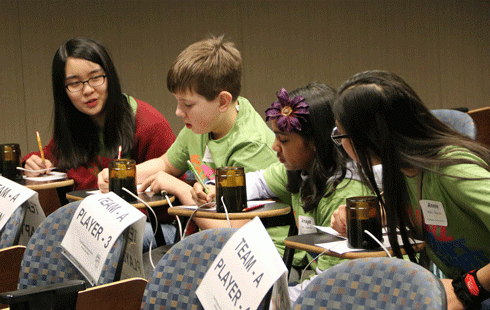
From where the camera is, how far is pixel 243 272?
1178mm

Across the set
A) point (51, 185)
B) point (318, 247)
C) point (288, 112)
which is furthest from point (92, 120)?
point (318, 247)

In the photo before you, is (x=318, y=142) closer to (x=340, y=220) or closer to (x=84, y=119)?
(x=340, y=220)

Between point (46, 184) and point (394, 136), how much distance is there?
1.89 metres

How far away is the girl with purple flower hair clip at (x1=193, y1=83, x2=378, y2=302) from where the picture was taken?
2.06 meters

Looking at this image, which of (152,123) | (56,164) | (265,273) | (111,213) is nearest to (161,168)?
(152,123)

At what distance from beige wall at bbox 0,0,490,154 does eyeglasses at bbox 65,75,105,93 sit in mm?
2513

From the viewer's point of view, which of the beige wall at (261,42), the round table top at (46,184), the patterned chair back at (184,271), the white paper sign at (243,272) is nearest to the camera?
the white paper sign at (243,272)

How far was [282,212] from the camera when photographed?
2076 millimetres

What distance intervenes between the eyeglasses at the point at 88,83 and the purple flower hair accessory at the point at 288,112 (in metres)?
1.32

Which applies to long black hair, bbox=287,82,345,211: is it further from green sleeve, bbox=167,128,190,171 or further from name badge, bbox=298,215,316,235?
green sleeve, bbox=167,128,190,171

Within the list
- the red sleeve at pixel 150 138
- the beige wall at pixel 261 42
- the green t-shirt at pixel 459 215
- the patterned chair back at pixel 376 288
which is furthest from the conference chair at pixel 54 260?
the beige wall at pixel 261 42

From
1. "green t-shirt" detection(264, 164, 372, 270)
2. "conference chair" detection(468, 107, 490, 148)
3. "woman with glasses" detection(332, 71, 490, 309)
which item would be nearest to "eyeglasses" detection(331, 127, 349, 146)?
"woman with glasses" detection(332, 71, 490, 309)

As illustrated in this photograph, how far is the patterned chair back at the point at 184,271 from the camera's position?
4.48 feet

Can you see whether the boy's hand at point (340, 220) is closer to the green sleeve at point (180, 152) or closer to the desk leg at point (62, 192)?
the green sleeve at point (180, 152)
